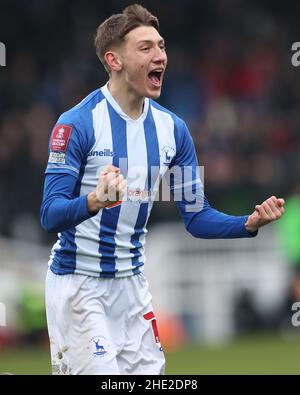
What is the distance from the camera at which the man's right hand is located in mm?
5793

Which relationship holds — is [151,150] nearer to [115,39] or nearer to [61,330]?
[115,39]

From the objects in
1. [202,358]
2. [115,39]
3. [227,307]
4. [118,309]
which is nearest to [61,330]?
[118,309]

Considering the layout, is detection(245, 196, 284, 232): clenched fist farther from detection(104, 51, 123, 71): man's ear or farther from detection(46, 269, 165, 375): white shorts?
detection(104, 51, 123, 71): man's ear

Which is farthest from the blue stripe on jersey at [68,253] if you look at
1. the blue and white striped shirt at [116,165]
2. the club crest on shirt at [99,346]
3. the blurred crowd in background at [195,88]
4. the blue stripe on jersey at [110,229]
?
the blurred crowd in background at [195,88]

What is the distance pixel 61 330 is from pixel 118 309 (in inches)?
12.9

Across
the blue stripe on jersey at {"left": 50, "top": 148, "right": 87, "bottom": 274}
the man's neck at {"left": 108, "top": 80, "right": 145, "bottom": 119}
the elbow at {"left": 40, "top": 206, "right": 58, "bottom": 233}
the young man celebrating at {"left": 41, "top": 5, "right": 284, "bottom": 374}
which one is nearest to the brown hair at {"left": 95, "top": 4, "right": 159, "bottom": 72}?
the young man celebrating at {"left": 41, "top": 5, "right": 284, "bottom": 374}

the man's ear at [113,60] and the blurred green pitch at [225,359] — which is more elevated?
the man's ear at [113,60]

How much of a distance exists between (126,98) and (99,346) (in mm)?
1373

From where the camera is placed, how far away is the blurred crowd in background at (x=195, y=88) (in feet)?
49.9

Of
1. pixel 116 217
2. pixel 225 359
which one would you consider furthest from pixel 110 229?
pixel 225 359

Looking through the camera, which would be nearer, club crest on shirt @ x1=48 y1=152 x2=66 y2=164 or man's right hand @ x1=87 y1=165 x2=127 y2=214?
man's right hand @ x1=87 y1=165 x2=127 y2=214

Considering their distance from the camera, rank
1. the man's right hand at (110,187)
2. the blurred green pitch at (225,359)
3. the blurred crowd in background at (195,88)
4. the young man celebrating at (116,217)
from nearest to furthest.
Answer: the man's right hand at (110,187), the young man celebrating at (116,217), the blurred green pitch at (225,359), the blurred crowd in background at (195,88)

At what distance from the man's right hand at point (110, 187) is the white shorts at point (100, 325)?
791 millimetres

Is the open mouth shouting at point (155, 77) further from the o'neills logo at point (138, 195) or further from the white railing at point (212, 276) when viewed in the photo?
the white railing at point (212, 276)
